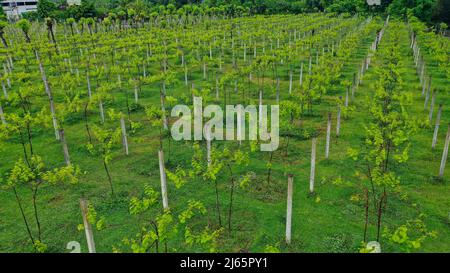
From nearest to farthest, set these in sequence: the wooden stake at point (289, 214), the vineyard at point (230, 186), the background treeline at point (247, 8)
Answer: the wooden stake at point (289, 214)
the vineyard at point (230, 186)
the background treeline at point (247, 8)

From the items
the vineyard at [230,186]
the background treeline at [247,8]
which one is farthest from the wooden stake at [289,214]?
the background treeline at [247,8]

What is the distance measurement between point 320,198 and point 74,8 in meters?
56.1

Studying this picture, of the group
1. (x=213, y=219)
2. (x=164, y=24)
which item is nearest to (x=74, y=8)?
(x=164, y=24)

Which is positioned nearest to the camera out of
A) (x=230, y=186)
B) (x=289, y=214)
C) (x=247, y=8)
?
(x=289, y=214)

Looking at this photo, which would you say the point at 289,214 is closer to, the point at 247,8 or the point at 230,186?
the point at 230,186

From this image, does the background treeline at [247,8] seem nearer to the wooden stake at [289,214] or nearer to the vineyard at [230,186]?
the vineyard at [230,186]

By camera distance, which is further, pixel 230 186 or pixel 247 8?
pixel 247 8

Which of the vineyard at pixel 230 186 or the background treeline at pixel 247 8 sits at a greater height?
the background treeline at pixel 247 8

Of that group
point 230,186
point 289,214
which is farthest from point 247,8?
point 289,214

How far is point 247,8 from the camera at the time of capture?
243 feet

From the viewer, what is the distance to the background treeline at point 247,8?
55.0 m

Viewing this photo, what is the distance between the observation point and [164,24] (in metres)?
55.4

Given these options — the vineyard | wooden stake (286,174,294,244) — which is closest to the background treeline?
the vineyard

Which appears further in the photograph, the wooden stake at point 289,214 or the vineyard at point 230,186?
the vineyard at point 230,186
